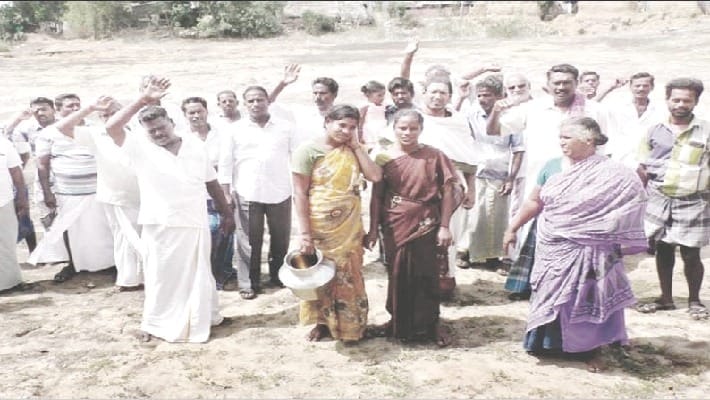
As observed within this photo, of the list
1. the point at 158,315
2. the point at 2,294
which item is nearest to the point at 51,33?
the point at 2,294

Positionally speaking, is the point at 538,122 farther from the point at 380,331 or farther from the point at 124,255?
the point at 124,255

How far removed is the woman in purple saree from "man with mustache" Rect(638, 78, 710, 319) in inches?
38.1

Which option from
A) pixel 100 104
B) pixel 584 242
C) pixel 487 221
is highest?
pixel 100 104

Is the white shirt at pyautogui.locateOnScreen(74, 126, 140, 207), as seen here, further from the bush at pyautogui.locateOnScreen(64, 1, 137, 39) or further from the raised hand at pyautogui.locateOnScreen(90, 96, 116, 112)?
the bush at pyautogui.locateOnScreen(64, 1, 137, 39)

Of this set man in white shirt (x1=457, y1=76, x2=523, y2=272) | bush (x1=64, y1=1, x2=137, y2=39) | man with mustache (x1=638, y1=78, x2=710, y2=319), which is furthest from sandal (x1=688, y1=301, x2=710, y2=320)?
bush (x1=64, y1=1, x2=137, y2=39)

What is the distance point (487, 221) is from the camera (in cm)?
584

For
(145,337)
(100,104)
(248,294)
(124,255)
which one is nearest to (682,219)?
(248,294)

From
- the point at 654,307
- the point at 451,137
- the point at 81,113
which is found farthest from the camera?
the point at 451,137

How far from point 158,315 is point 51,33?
311 inches

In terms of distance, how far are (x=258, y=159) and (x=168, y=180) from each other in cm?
96

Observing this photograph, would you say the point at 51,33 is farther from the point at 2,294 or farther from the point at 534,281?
the point at 534,281

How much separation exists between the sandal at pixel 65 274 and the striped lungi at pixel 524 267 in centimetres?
370

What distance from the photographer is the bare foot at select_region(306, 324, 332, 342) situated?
4.42 meters

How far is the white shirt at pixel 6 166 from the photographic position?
536 centimetres
